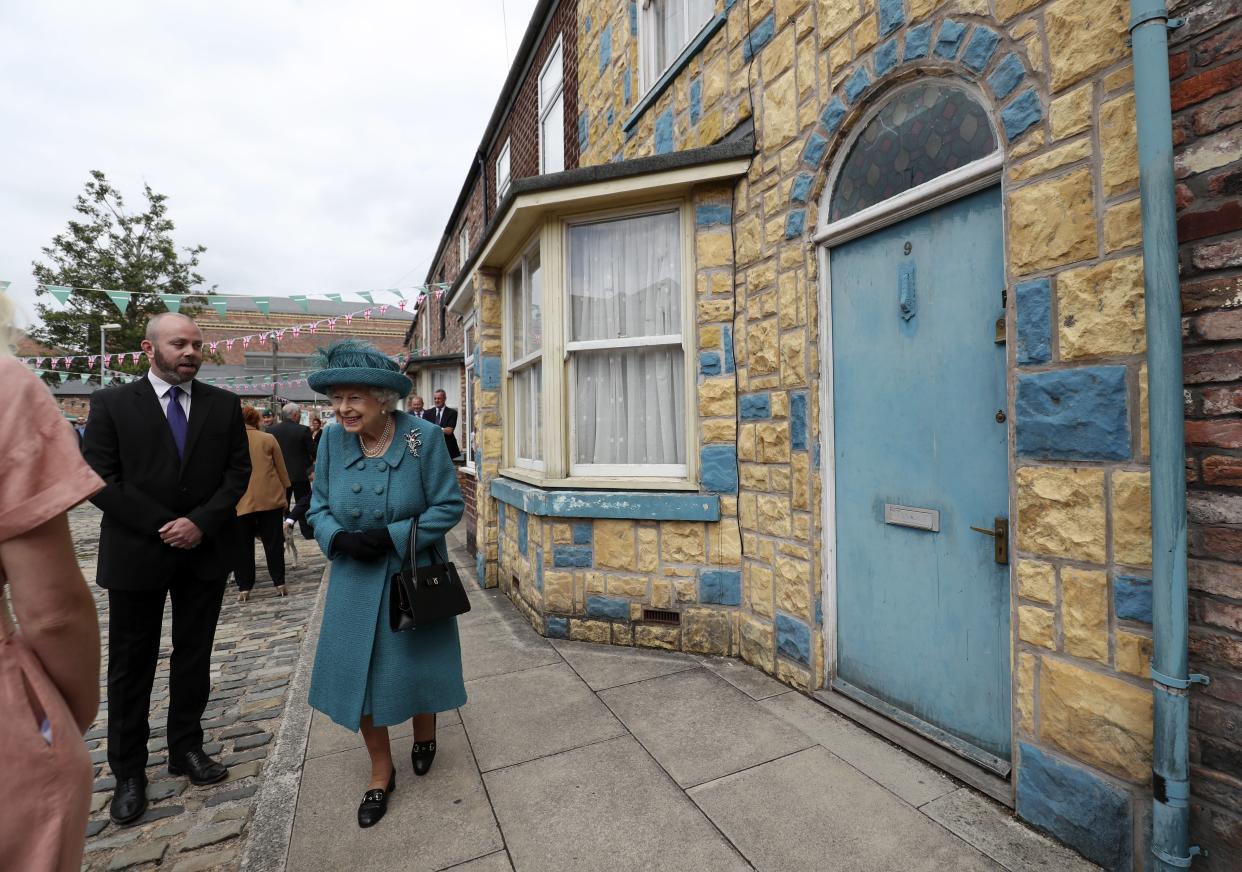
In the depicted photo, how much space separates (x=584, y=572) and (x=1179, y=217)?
367cm

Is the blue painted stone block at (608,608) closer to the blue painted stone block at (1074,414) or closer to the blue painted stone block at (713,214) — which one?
the blue painted stone block at (713,214)

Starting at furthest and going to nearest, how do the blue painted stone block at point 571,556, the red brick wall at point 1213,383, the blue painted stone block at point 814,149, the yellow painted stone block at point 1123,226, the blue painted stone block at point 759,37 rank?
1. the blue painted stone block at point 571,556
2. the blue painted stone block at point 759,37
3. the blue painted stone block at point 814,149
4. the yellow painted stone block at point 1123,226
5. the red brick wall at point 1213,383

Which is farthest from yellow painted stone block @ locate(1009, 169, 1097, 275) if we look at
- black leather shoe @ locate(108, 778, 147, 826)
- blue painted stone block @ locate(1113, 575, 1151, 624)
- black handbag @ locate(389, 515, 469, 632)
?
black leather shoe @ locate(108, 778, 147, 826)

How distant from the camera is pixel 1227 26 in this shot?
1824 mm

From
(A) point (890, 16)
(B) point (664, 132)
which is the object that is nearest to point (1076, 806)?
(A) point (890, 16)

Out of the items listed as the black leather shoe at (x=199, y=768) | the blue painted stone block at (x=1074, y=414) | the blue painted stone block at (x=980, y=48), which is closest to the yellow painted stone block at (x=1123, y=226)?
the blue painted stone block at (x=1074, y=414)

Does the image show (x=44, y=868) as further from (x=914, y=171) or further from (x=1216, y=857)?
(x=914, y=171)

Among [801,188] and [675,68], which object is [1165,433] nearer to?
[801,188]

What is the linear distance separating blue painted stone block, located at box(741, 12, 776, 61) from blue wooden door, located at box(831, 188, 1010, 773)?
1476 millimetres

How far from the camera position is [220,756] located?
3.18 meters

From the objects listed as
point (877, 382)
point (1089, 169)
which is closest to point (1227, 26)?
point (1089, 169)

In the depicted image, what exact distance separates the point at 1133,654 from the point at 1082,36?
2083 mm

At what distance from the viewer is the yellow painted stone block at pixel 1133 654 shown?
202cm

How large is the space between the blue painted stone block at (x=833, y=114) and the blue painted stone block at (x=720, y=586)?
2665mm
